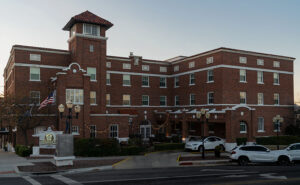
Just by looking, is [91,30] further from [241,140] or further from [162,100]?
[241,140]

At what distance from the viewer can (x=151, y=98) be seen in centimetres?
4809

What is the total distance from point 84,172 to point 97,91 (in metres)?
19.3

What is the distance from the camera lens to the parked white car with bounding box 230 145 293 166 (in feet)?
78.0

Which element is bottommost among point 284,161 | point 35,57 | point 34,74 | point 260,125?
point 284,161

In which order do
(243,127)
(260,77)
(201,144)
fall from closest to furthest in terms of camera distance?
(201,144), (243,127), (260,77)

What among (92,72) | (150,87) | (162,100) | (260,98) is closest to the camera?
(92,72)

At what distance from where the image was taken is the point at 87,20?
3769cm

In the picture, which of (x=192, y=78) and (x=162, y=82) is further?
(x=162, y=82)

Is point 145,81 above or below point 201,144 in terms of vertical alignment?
above

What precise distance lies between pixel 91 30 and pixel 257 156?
990 inches

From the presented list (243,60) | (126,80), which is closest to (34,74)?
(126,80)

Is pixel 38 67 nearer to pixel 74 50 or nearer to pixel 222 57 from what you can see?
pixel 74 50

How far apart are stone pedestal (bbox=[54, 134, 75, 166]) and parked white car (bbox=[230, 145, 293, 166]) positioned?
12629mm

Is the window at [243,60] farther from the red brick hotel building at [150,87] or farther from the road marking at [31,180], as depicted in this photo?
the road marking at [31,180]
